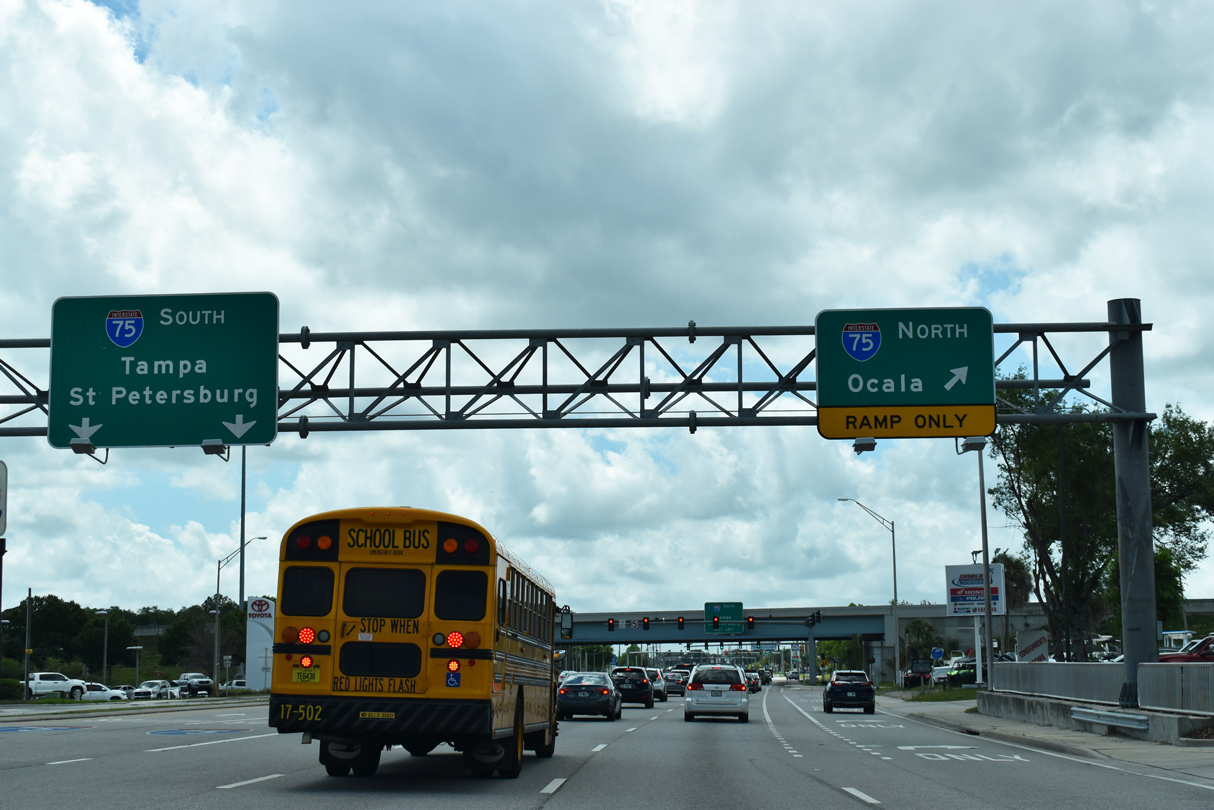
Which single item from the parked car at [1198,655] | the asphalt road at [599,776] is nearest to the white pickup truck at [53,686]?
the asphalt road at [599,776]

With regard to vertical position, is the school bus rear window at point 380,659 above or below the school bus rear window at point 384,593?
below

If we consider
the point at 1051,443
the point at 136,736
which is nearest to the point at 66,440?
the point at 136,736

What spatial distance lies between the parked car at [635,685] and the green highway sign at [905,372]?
30781mm

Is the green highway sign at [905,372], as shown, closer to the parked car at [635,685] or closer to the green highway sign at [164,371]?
the green highway sign at [164,371]

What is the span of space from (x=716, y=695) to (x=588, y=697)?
3.70m

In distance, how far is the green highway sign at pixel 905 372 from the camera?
73.6 ft

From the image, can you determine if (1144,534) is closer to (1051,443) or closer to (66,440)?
(66,440)

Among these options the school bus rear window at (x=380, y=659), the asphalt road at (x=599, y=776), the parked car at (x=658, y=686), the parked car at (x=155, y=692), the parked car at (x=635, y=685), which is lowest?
the parked car at (x=155, y=692)

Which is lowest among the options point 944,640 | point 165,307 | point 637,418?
point 944,640

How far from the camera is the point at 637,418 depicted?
23312 millimetres

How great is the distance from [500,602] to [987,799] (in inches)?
234

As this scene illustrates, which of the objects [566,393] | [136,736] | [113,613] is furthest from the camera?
[113,613]

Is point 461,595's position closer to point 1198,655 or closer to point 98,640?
point 1198,655

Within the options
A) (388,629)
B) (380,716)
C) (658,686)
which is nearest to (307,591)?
(388,629)
